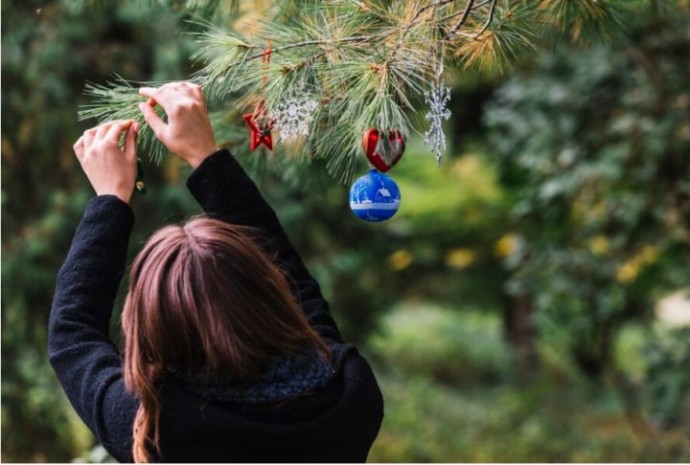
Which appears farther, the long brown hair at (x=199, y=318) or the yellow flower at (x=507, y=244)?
the yellow flower at (x=507, y=244)

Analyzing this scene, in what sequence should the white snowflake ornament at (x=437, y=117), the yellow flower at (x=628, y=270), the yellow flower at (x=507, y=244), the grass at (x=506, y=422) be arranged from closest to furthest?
the white snowflake ornament at (x=437, y=117)
the yellow flower at (x=628, y=270)
the yellow flower at (x=507, y=244)
the grass at (x=506, y=422)

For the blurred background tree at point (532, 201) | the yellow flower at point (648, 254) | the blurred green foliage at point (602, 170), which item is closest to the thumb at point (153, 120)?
the blurred background tree at point (532, 201)

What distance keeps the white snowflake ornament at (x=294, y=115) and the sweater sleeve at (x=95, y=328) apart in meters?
0.35

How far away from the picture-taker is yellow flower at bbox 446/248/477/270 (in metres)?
7.15

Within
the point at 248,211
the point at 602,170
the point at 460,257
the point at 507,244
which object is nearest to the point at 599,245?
the point at 602,170

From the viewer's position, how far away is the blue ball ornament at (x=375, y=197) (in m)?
1.67

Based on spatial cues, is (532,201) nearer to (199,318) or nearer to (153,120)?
(153,120)

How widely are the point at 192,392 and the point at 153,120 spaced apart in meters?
0.48

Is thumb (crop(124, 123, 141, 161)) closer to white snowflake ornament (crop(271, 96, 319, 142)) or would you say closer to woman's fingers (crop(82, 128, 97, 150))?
woman's fingers (crop(82, 128, 97, 150))

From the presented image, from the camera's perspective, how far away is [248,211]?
1502mm

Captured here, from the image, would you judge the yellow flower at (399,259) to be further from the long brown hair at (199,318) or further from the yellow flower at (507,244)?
the long brown hair at (199,318)

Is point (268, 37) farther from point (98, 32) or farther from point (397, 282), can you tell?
point (397, 282)

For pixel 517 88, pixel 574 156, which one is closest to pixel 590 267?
pixel 574 156

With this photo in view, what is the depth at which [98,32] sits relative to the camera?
511cm
